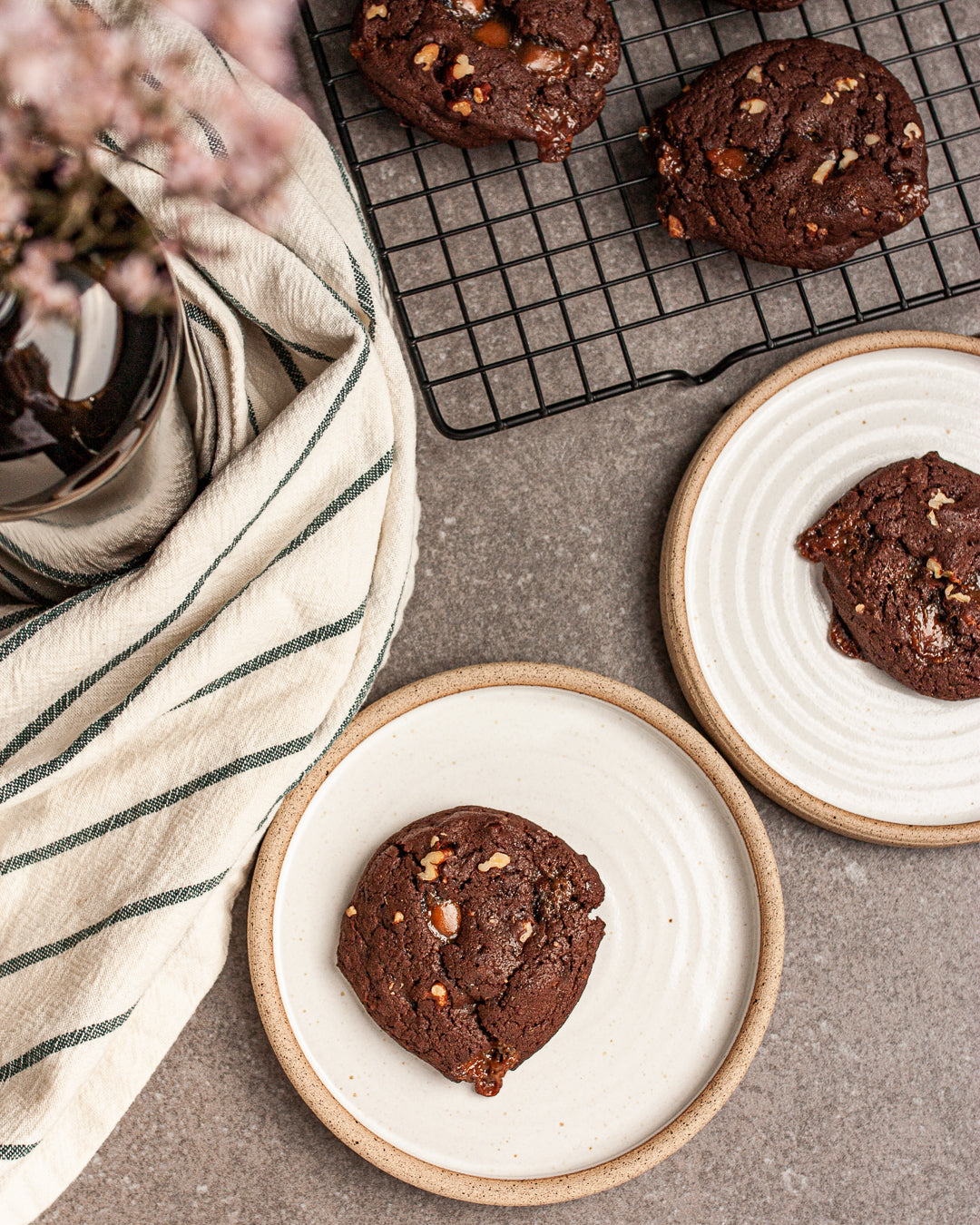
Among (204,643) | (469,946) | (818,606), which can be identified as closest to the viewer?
(204,643)

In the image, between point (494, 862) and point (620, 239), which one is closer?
point (494, 862)

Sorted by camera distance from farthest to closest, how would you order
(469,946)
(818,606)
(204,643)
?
(818,606) < (469,946) < (204,643)

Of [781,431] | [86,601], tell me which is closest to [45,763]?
[86,601]

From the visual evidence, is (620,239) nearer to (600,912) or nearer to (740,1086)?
(600,912)

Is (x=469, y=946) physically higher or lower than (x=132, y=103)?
lower

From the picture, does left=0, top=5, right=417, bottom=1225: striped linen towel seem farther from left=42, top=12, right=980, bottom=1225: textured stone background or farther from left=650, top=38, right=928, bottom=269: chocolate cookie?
left=650, top=38, right=928, bottom=269: chocolate cookie

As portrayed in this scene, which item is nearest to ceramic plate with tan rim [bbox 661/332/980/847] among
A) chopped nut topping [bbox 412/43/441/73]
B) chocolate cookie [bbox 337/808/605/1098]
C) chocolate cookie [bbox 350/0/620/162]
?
chocolate cookie [bbox 337/808/605/1098]

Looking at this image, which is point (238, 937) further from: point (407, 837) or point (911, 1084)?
point (911, 1084)

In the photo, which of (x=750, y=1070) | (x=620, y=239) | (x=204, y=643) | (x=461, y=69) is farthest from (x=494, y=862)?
(x=461, y=69)
